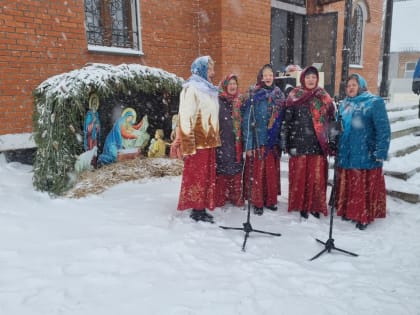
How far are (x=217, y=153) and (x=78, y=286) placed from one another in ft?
7.15

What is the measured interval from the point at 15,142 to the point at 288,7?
808 centimetres

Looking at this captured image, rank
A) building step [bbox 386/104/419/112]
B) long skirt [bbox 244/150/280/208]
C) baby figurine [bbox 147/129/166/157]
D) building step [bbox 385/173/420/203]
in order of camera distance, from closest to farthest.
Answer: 1. long skirt [bbox 244/150/280/208]
2. building step [bbox 385/173/420/203]
3. baby figurine [bbox 147/129/166/157]
4. building step [bbox 386/104/419/112]

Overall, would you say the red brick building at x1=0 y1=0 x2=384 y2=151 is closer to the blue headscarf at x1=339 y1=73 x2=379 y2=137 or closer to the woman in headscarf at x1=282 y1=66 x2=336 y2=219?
the woman in headscarf at x1=282 y1=66 x2=336 y2=219

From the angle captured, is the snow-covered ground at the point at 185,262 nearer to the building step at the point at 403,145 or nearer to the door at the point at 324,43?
the building step at the point at 403,145

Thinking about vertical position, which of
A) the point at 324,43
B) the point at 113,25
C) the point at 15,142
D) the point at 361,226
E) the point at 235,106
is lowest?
the point at 361,226

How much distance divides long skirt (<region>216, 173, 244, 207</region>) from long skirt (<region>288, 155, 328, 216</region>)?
64cm

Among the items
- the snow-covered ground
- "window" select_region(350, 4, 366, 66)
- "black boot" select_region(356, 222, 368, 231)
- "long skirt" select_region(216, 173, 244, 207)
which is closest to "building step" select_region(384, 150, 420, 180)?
the snow-covered ground

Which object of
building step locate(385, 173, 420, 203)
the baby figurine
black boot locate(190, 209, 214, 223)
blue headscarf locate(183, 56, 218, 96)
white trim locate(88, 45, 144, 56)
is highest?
white trim locate(88, 45, 144, 56)

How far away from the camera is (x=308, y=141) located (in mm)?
3891

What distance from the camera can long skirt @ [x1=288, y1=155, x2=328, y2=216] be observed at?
13.0 feet

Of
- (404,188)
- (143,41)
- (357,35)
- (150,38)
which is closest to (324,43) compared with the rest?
(357,35)

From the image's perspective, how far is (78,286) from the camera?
2.47 metres

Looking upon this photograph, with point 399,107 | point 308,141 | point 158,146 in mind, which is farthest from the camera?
point 399,107

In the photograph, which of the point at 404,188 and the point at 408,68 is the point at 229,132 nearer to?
the point at 404,188
